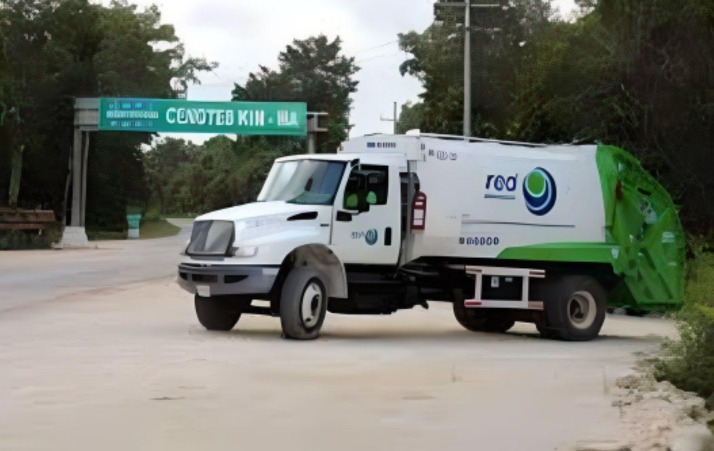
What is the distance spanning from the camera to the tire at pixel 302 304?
17641 millimetres

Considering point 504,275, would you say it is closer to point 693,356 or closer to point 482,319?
point 482,319

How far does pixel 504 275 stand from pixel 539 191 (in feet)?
4.89

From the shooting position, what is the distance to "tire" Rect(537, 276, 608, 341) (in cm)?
1941

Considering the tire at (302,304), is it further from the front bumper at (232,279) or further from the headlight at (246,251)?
the headlight at (246,251)

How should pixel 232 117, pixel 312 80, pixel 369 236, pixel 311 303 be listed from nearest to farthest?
pixel 311 303, pixel 369 236, pixel 232 117, pixel 312 80

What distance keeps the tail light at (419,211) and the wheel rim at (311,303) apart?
189 centimetres

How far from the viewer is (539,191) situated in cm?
1978

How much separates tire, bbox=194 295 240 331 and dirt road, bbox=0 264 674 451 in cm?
33

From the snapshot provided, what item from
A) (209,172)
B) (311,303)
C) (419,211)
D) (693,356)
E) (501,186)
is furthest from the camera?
(209,172)

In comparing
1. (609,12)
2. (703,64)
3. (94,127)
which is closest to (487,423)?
(703,64)

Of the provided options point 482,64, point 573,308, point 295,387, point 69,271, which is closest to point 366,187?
point 573,308

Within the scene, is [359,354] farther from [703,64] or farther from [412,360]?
[703,64]

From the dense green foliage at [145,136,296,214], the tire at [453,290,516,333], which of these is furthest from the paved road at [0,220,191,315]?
the dense green foliage at [145,136,296,214]

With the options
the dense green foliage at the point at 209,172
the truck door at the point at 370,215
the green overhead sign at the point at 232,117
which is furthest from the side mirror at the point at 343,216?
the dense green foliage at the point at 209,172
